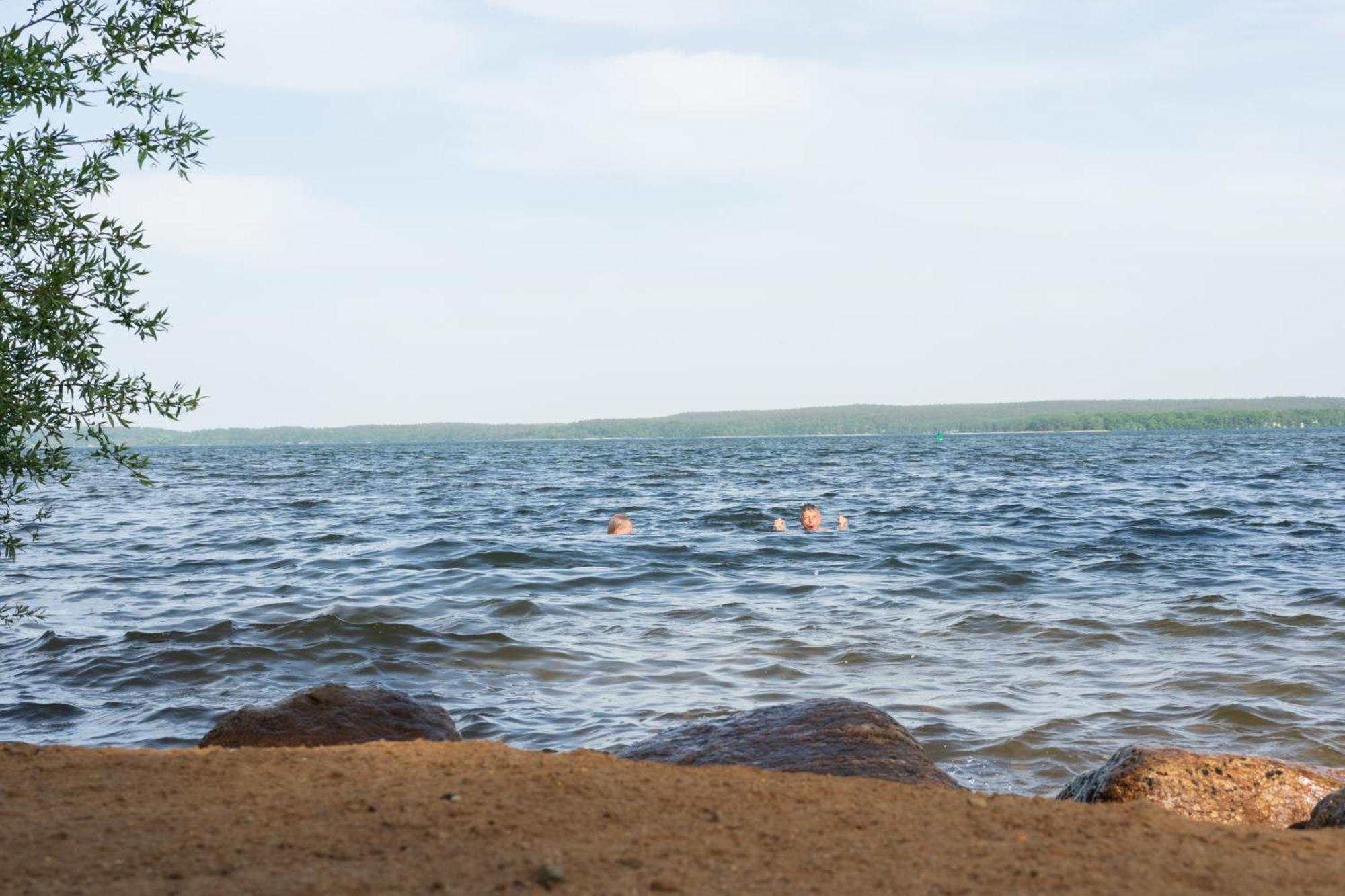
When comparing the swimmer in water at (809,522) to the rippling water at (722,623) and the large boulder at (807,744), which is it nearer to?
the rippling water at (722,623)

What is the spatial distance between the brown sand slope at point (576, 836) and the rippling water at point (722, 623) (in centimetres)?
343

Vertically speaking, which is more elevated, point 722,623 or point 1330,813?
point 1330,813

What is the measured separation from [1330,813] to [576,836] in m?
3.91

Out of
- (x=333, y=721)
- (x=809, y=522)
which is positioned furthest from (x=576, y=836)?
(x=809, y=522)

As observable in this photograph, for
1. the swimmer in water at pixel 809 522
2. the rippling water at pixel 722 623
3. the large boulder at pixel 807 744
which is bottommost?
the rippling water at pixel 722 623

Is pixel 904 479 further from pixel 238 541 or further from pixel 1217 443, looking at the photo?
pixel 1217 443

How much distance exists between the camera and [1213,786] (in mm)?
6273

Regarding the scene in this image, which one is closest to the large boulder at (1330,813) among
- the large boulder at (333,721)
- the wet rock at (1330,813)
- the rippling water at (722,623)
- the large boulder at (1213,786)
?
the wet rock at (1330,813)

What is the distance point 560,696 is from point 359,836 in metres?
5.96

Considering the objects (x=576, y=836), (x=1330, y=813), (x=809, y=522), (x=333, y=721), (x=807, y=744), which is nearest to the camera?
(x=576, y=836)

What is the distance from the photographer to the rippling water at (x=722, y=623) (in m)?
9.12

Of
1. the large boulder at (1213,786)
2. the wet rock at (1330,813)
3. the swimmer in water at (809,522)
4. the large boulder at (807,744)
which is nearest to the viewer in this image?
the wet rock at (1330,813)

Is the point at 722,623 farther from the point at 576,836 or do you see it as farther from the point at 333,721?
the point at 576,836

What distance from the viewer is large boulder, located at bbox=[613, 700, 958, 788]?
6.28m
